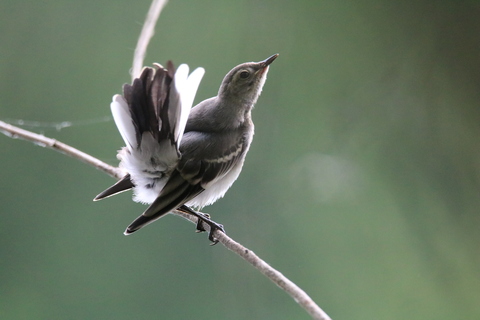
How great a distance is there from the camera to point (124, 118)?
1.46 meters

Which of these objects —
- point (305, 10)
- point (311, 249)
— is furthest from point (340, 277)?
point (305, 10)

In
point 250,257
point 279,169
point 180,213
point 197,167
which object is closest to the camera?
point 250,257

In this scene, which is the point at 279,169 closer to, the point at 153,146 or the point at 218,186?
the point at 218,186

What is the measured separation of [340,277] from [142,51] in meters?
1.54

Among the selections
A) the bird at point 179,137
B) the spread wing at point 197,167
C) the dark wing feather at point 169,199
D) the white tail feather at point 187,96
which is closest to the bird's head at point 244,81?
the bird at point 179,137

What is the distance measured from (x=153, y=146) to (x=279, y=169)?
133cm

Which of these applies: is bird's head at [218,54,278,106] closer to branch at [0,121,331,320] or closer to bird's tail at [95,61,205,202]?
bird's tail at [95,61,205,202]

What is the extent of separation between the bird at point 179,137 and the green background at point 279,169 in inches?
31.1

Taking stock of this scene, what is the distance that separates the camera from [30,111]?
106 inches

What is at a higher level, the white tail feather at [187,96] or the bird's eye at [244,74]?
the bird's eye at [244,74]

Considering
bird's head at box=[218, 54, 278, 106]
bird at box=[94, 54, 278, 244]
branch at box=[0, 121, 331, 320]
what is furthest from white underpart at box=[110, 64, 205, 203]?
bird's head at box=[218, 54, 278, 106]

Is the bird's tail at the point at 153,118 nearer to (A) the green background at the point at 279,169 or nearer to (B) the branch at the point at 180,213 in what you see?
(B) the branch at the point at 180,213

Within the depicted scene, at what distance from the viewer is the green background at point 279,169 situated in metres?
2.33

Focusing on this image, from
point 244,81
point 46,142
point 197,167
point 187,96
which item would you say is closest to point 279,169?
point 244,81
